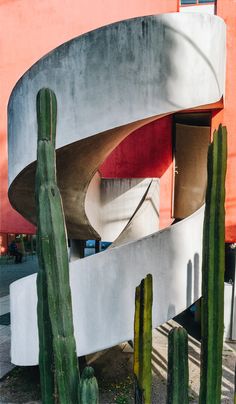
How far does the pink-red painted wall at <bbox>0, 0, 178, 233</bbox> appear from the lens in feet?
23.7

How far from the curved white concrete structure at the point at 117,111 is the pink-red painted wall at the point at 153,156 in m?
2.73

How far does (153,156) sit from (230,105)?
206 centimetres

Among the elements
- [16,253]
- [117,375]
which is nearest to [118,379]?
[117,375]

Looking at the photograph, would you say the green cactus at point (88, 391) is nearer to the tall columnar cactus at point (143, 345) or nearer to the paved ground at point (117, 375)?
the tall columnar cactus at point (143, 345)

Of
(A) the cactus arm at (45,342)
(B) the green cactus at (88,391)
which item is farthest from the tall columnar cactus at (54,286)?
(B) the green cactus at (88,391)

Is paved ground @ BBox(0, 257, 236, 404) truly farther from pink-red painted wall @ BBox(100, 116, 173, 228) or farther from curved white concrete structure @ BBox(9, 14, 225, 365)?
pink-red painted wall @ BBox(100, 116, 173, 228)

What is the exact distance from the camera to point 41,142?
247 centimetres

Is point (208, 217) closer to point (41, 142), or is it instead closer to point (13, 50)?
point (41, 142)

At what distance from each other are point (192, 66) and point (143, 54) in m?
0.77

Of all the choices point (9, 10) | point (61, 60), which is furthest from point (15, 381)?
point (9, 10)

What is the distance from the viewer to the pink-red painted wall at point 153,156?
7508 millimetres

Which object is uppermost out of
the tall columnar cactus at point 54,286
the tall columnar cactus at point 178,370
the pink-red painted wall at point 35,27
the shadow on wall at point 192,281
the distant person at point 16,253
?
the pink-red painted wall at point 35,27

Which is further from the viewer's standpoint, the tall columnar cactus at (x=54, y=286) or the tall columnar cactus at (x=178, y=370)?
the tall columnar cactus at (x=178, y=370)

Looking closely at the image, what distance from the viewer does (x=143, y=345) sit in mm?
2637
